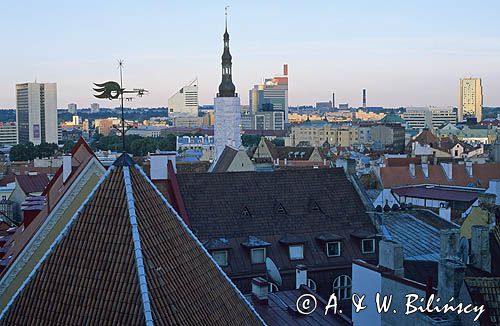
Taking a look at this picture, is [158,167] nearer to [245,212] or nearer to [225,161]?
[245,212]

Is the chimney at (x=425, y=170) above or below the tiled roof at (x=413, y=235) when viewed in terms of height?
above

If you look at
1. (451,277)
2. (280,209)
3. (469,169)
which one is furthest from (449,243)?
(469,169)

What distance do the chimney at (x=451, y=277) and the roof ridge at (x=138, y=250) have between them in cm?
706

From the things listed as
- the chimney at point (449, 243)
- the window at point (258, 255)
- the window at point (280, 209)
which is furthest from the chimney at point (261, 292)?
the window at point (280, 209)

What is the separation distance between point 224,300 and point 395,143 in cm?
17591

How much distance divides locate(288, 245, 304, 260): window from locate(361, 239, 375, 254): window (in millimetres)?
2884

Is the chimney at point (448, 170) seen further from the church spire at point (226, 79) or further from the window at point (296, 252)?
the window at point (296, 252)

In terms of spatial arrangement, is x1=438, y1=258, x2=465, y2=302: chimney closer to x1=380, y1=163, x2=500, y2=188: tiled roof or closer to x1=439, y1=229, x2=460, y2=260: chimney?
x1=439, y1=229, x2=460, y2=260: chimney

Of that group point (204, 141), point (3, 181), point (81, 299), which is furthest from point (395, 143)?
point (81, 299)

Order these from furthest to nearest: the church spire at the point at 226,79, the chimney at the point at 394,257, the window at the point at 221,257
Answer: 1. the church spire at the point at 226,79
2. the window at the point at 221,257
3. the chimney at the point at 394,257

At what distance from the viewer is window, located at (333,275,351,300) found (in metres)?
30.2

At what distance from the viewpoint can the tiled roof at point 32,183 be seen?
2689 inches

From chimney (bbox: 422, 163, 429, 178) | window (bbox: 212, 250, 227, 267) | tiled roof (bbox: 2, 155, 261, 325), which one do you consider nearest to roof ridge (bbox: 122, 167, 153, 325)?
tiled roof (bbox: 2, 155, 261, 325)

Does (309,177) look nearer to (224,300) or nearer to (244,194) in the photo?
(244,194)
